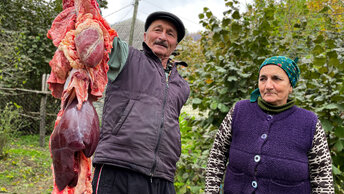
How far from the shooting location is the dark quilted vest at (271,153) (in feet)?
6.14

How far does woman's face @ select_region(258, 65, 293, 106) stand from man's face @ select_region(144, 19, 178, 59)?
72cm

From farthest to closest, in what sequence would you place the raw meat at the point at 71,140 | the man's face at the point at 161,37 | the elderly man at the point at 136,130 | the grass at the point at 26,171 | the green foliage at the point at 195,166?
the grass at the point at 26,171 < the green foliage at the point at 195,166 < the man's face at the point at 161,37 < the elderly man at the point at 136,130 < the raw meat at the point at 71,140

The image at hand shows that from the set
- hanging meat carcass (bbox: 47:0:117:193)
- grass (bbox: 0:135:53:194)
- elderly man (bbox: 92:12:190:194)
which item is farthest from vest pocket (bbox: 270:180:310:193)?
grass (bbox: 0:135:53:194)

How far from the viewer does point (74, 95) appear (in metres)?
0.84

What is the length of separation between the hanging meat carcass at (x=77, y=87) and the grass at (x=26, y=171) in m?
4.39

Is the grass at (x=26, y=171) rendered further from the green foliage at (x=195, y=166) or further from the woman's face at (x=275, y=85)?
the woman's face at (x=275, y=85)

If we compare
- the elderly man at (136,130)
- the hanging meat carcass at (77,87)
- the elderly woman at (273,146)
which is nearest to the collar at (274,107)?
the elderly woman at (273,146)

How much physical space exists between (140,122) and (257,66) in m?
1.66

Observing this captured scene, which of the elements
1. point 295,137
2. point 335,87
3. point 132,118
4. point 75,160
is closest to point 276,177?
point 295,137

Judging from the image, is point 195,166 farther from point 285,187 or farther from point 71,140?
point 71,140

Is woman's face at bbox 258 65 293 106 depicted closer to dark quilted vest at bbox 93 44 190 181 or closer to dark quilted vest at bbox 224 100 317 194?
Result: dark quilted vest at bbox 224 100 317 194

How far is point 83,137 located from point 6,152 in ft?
21.0

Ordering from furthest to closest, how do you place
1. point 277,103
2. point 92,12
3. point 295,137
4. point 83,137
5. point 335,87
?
point 335,87 → point 277,103 → point 295,137 → point 92,12 → point 83,137

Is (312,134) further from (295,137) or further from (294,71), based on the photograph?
(294,71)
